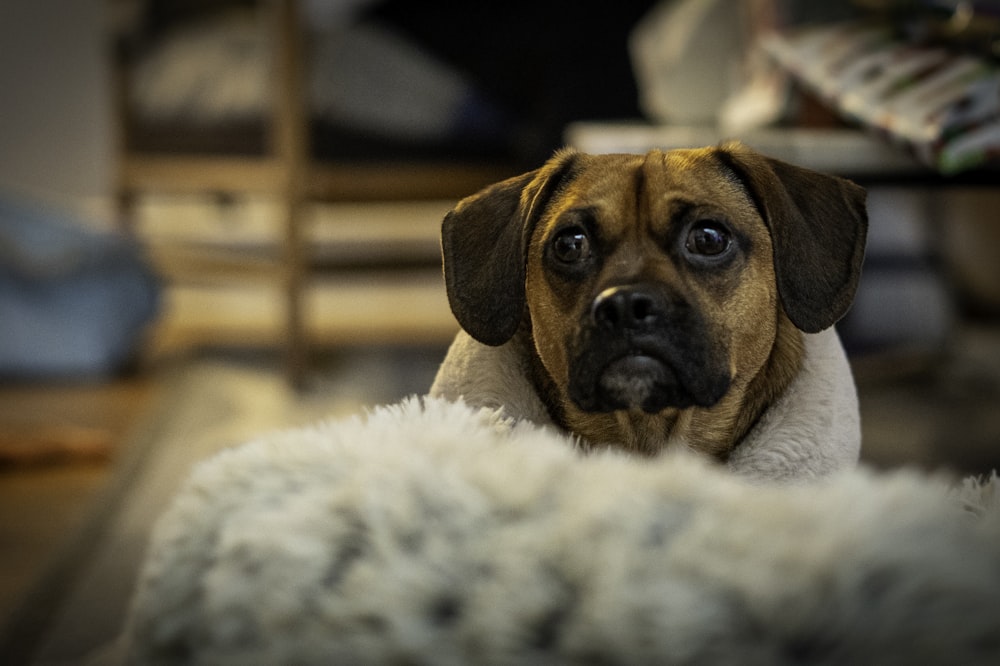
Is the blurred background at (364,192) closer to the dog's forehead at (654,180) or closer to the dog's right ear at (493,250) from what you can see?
the dog's forehead at (654,180)

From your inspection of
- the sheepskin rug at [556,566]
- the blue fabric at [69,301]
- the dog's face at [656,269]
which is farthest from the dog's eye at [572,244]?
the blue fabric at [69,301]

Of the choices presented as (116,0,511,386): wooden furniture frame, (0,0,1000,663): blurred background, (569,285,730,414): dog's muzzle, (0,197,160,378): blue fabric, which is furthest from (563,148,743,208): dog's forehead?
(0,197,160,378): blue fabric

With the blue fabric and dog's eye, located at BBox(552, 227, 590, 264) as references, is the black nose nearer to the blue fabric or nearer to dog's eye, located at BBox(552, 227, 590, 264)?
dog's eye, located at BBox(552, 227, 590, 264)

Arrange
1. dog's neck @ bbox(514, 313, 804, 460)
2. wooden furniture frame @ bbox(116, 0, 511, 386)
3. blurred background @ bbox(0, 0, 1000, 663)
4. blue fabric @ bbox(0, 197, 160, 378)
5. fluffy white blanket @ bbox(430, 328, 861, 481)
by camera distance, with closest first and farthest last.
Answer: fluffy white blanket @ bbox(430, 328, 861, 481)
dog's neck @ bbox(514, 313, 804, 460)
blurred background @ bbox(0, 0, 1000, 663)
wooden furniture frame @ bbox(116, 0, 511, 386)
blue fabric @ bbox(0, 197, 160, 378)

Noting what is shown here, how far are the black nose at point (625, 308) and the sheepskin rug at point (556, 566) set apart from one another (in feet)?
1.21

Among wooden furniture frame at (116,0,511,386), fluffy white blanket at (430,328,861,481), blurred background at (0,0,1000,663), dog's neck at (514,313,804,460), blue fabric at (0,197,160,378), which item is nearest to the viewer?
fluffy white blanket at (430,328,861,481)

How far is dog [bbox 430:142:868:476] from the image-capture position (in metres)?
1.16

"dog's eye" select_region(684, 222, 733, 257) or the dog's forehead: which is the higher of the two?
the dog's forehead

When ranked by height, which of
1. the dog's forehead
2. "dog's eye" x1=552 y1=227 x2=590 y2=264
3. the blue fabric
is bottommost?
the blue fabric

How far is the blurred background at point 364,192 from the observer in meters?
1.88

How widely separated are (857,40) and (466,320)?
3.35 feet

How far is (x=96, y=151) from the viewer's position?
213 inches

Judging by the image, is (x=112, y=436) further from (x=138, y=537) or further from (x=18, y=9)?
(x=18, y=9)

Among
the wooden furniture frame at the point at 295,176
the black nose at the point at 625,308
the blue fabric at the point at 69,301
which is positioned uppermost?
the black nose at the point at 625,308
